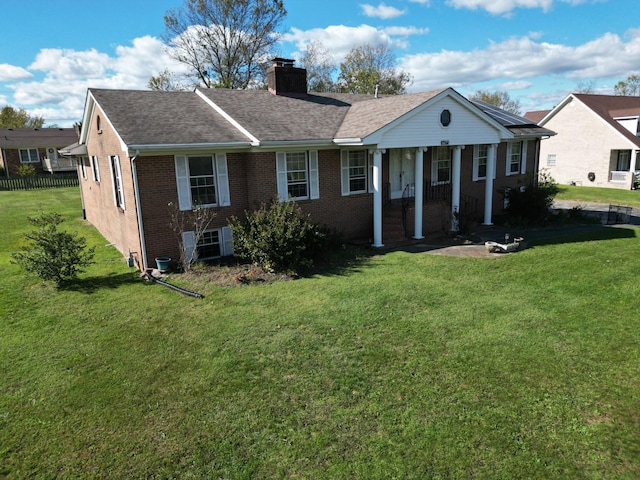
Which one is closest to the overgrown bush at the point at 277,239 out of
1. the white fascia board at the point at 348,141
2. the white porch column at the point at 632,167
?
the white fascia board at the point at 348,141

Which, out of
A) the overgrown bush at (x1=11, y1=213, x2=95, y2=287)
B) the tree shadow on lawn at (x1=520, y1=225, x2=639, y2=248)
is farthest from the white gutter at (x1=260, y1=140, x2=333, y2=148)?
the tree shadow on lawn at (x1=520, y1=225, x2=639, y2=248)

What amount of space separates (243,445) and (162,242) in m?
8.27

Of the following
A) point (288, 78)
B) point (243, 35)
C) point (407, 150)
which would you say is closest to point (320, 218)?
point (407, 150)

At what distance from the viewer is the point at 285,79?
1822 centimetres

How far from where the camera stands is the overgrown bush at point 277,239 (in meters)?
11.9

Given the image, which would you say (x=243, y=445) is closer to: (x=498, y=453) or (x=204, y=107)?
(x=498, y=453)

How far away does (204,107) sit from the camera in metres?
15.4

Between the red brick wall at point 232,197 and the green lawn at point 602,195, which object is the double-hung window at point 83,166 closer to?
the red brick wall at point 232,197

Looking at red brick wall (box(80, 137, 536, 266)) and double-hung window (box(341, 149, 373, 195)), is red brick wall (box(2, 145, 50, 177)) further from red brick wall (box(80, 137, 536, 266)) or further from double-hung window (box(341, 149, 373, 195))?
double-hung window (box(341, 149, 373, 195))

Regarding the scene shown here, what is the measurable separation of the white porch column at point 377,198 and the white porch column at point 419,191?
Answer: 142 cm

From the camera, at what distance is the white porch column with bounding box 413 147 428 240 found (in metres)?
15.1

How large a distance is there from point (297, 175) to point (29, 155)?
45.6m

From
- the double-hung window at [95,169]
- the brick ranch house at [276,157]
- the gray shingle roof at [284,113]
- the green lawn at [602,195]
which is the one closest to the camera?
the brick ranch house at [276,157]

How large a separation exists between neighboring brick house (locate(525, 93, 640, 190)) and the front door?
23.8 m
